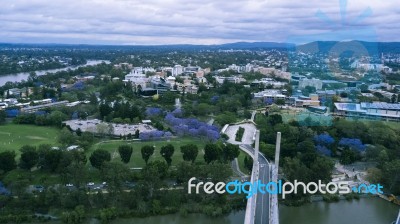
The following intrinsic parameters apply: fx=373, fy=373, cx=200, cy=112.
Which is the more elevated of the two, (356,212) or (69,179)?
(69,179)

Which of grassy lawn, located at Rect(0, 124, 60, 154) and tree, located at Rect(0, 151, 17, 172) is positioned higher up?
tree, located at Rect(0, 151, 17, 172)

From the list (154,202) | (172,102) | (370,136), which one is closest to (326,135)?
(370,136)

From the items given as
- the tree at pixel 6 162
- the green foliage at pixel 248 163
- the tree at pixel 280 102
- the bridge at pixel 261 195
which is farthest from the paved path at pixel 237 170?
the tree at pixel 280 102

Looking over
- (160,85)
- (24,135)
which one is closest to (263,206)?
(24,135)

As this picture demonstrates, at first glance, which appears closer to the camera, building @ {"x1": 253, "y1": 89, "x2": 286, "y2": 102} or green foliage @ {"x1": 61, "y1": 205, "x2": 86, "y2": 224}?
green foliage @ {"x1": 61, "y1": 205, "x2": 86, "y2": 224}

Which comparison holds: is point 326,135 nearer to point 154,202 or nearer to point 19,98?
point 154,202

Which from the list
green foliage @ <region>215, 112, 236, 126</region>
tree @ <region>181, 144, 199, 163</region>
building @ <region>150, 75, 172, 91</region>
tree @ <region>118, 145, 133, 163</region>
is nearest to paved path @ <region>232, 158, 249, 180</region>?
tree @ <region>181, 144, 199, 163</region>

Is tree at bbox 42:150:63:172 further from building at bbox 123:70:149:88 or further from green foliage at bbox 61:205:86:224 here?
building at bbox 123:70:149:88
